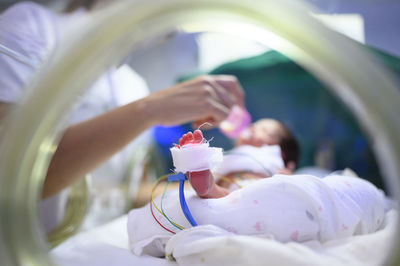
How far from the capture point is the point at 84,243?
32.4 inches

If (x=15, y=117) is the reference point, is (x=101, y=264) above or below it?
below

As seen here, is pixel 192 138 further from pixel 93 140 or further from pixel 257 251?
pixel 93 140

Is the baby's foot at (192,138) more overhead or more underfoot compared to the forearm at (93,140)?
more overhead

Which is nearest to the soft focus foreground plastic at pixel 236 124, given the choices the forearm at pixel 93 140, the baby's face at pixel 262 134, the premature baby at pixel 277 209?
the baby's face at pixel 262 134

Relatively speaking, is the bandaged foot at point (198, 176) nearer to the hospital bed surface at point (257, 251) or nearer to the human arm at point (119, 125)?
the hospital bed surface at point (257, 251)

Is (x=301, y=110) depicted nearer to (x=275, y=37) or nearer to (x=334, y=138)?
(x=334, y=138)

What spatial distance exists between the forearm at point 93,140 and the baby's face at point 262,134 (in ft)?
1.68

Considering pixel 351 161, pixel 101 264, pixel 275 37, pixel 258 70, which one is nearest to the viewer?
pixel 275 37

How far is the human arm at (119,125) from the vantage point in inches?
32.3

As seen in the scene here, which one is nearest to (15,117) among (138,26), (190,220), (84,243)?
(138,26)

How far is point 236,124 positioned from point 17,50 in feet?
2.39

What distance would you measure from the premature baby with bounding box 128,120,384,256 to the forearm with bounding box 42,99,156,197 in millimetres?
223

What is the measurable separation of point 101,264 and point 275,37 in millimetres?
517

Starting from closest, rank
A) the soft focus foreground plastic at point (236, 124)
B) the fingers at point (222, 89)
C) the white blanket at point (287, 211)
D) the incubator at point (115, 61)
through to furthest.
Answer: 1. the incubator at point (115, 61)
2. the white blanket at point (287, 211)
3. the fingers at point (222, 89)
4. the soft focus foreground plastic at point (236, 124)
